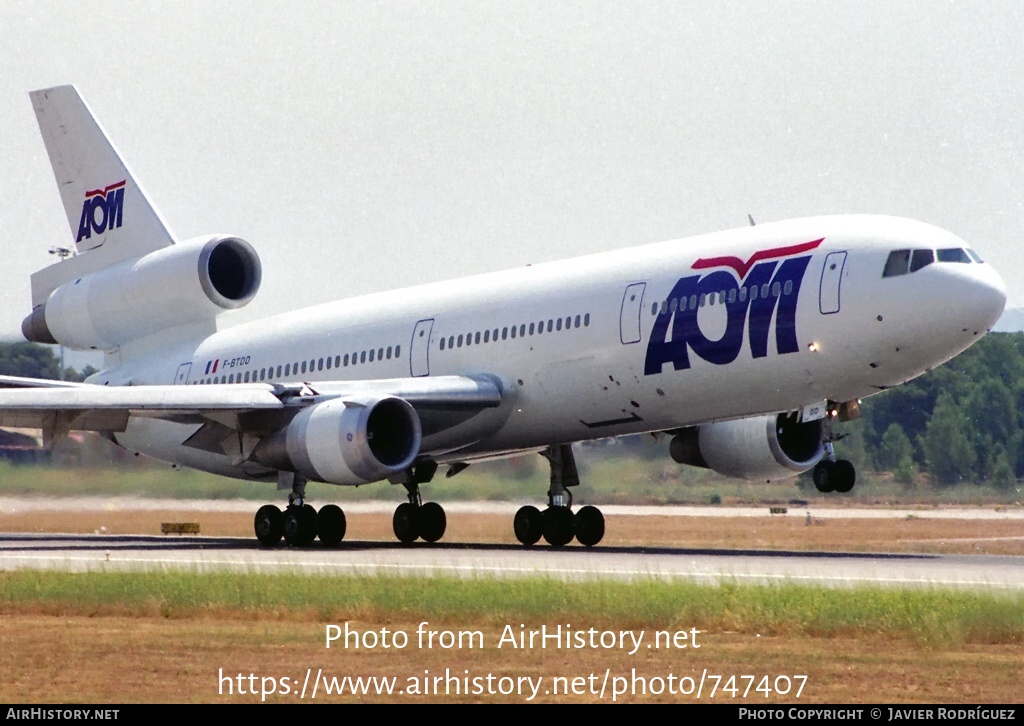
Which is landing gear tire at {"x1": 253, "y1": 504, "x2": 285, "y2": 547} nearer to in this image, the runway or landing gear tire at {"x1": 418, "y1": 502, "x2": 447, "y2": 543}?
the runway

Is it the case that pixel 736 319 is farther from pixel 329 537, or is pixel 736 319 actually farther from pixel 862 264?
pixel 329 537

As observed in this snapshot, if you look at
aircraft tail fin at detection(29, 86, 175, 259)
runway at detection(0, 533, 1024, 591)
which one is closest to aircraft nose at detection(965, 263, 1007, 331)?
runway at detection(0, 533, 1024, 591)

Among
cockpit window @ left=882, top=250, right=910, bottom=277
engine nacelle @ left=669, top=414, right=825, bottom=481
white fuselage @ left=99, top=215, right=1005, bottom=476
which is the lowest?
engine nacelle @ left=669, top=414, right=825, bottom=481

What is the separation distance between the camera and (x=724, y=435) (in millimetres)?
30484

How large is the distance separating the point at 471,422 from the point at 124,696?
18097 millimetres

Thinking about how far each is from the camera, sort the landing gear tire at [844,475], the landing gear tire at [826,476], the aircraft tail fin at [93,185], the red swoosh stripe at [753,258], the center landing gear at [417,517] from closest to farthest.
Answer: the landing gear tire at [844,475], the landing gear tire at [826,476], the red swoosh stripe at [753,258], the center landing gear at [417,517], the aircraft tail fin at [93,185]

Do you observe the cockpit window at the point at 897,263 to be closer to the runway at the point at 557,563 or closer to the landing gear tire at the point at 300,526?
the runway at the point at 557,563

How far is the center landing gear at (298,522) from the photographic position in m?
29.8

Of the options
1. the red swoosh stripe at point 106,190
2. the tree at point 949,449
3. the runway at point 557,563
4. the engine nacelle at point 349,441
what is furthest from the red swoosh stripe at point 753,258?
the tree at point 949,449

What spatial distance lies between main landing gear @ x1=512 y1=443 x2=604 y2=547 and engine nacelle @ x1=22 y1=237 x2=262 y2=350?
29.5ft

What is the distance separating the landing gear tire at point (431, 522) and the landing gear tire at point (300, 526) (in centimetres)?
348

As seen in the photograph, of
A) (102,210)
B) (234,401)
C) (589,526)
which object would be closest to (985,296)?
(589,526)

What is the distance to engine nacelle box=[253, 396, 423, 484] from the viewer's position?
90.6 ft

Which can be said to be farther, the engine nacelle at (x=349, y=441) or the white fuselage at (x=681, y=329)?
the engine nacelle at (x=349, y=441)
